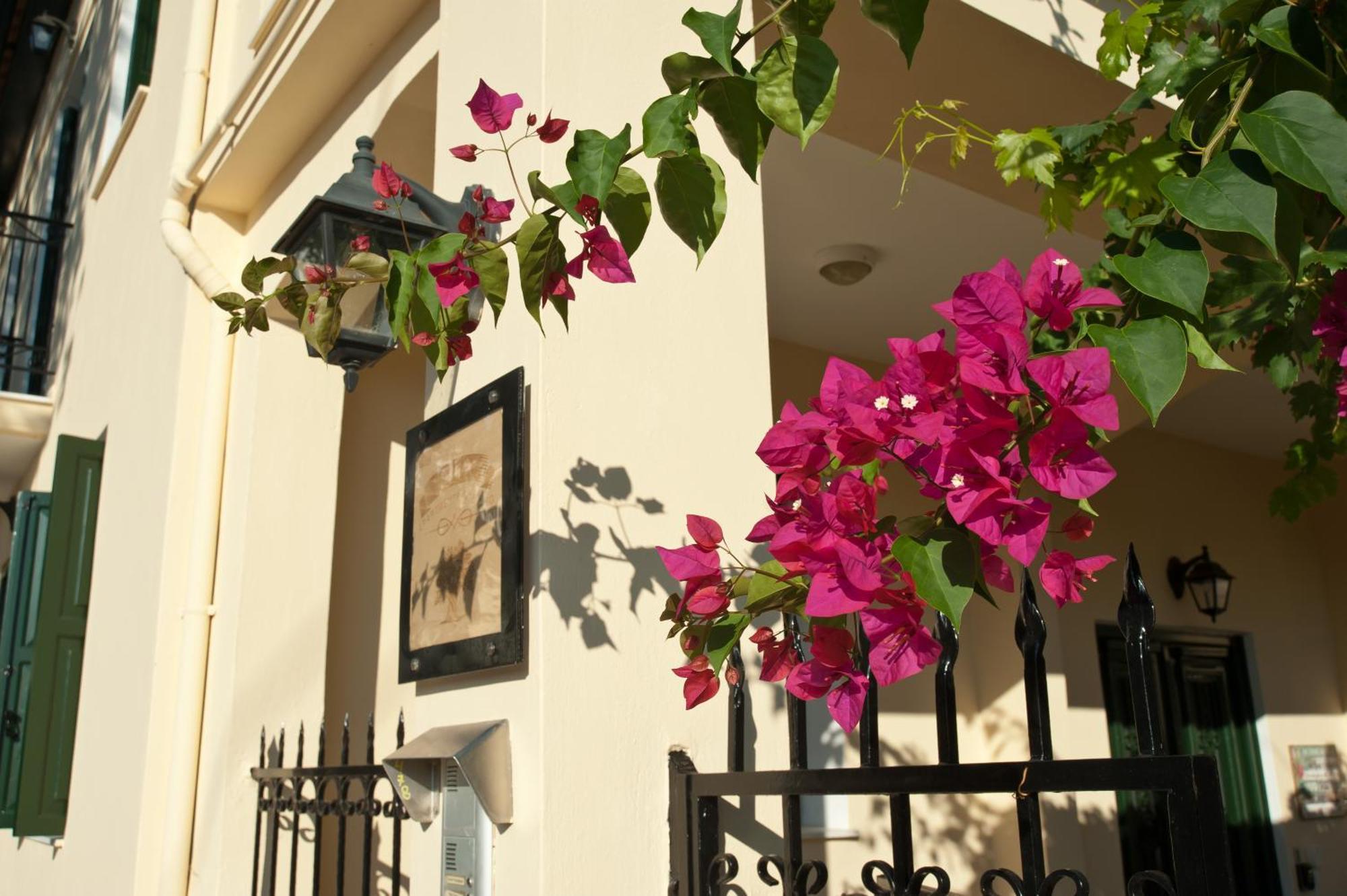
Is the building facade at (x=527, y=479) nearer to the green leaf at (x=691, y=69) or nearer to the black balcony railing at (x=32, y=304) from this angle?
the black balcony railing at (x=32, y=304)

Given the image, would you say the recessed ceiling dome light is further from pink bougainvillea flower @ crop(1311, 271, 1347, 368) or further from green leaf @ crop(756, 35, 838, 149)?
green leaf @ crop(756, 35, 838, 149)

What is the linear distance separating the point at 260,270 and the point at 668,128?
81cm

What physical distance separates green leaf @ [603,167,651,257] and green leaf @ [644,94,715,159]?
0.30 ft

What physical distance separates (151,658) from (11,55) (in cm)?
784

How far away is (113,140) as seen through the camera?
273 inches

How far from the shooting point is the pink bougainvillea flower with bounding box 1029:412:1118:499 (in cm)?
103

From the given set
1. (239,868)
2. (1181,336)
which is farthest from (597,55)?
(239,868)

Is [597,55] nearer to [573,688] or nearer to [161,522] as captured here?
[573,688]

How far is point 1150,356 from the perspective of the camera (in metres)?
1.05

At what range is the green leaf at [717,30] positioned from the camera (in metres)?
1.14

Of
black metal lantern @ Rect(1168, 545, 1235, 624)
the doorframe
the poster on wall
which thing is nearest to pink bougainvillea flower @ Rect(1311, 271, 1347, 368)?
the doorframe

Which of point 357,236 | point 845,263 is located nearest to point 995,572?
point 357,236

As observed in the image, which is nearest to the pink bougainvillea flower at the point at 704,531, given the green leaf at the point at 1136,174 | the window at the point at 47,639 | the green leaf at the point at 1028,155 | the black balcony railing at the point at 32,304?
the green leaf at the point at 1136,174

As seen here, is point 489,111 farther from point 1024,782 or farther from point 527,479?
point 1024,782
